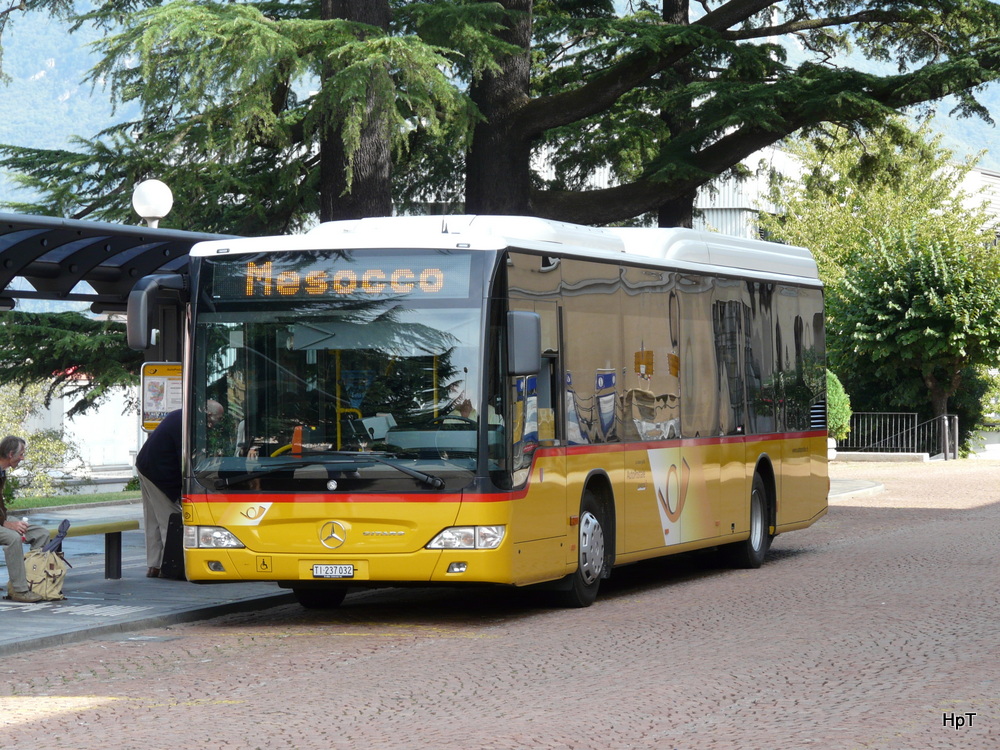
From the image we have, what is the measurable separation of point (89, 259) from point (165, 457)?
6.00 feet

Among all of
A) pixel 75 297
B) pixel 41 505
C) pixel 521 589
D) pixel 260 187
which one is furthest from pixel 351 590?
pixel 41 505

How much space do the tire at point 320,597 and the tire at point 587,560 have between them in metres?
1.86

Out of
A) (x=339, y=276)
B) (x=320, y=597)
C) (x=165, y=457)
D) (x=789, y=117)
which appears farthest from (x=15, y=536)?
(x=789, y=117)

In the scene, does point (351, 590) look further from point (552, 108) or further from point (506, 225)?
point (552, 108)

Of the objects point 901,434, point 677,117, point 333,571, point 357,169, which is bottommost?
point 333,571

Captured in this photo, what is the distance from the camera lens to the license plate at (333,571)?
11.2 m

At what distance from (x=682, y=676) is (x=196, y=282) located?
16.1 ft

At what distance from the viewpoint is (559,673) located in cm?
927

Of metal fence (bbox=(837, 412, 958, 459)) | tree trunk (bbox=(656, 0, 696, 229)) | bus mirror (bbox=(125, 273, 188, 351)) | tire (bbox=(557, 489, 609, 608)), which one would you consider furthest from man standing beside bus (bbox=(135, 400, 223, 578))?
metal fence (bbox=(837, 412, 958, 459))

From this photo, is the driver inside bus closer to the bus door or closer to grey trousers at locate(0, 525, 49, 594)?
the bus door

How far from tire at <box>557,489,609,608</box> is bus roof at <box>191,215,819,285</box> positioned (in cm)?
206

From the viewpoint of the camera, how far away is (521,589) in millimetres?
13781

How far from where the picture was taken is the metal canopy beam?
40.8 ft

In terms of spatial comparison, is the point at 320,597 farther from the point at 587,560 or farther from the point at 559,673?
the point at 559,673
